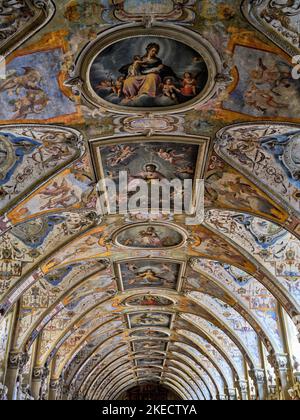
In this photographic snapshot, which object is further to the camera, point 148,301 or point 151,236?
point 148,301

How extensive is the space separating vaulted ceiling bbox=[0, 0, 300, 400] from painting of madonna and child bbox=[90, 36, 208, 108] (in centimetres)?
4

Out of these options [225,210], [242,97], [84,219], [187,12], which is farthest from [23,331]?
[187,12]

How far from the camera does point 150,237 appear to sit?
2127 cm

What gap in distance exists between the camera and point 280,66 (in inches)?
428

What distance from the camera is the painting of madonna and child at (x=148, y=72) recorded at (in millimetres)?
10805

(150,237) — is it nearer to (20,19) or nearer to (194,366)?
(20,19)

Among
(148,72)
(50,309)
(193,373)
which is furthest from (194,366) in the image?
(148,72)

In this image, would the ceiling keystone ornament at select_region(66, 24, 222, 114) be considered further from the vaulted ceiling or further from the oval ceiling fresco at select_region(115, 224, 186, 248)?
the oval ceiling fresco at select_region(115, 224, 186, 248)

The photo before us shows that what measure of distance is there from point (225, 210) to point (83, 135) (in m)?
5.97

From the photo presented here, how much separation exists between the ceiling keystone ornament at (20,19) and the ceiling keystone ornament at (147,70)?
1.21 metres

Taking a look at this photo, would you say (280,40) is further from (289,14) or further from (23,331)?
(23,331)

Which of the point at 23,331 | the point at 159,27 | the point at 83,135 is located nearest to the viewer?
the point at 159,27

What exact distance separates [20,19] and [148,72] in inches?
117
